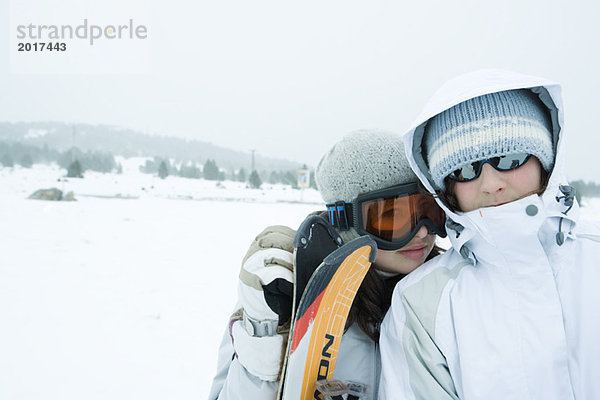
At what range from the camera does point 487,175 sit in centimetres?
119

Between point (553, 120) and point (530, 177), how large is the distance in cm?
24

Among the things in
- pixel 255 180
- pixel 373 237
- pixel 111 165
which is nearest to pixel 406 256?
pixel 373 237

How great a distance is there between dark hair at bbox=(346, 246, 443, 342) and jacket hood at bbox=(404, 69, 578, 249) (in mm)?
435

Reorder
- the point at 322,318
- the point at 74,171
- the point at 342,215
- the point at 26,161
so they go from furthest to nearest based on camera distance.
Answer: the point at 26,161 < the point at 74,171 < the point at 342,215 < the point at 322,318

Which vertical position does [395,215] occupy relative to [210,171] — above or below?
below

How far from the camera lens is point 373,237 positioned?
1.64m

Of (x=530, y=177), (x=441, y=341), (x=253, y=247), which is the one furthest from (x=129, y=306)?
(x=530, y=177)

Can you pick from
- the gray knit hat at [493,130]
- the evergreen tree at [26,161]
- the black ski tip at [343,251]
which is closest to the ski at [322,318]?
the black ski tip at [343,251]

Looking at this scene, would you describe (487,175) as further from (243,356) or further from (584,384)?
(243,356)

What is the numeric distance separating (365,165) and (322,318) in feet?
2.22

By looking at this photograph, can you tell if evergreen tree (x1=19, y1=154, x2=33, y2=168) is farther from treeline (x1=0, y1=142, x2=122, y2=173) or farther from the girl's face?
the girl's face

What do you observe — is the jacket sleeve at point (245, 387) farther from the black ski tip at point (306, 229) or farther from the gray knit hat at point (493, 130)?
the gray knit hat at point (493, 130)

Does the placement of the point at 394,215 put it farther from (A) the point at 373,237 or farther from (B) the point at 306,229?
(B) the point at 306,229

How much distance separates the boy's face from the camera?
1184 millimetres
